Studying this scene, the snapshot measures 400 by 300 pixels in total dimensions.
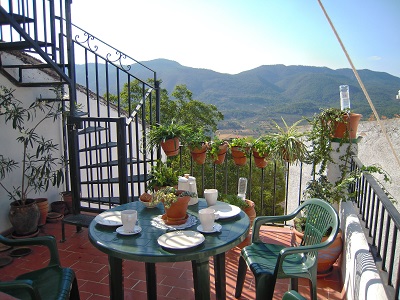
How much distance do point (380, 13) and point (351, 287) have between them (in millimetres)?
3690

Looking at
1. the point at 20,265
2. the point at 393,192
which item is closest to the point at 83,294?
the point at 20,265

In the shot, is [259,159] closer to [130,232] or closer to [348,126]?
[348,126]

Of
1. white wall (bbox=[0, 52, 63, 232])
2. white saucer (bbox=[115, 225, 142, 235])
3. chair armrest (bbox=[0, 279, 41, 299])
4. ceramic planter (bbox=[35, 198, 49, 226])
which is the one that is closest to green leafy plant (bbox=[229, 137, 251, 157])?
white saucer (bbox=[115, 225, 142, 235])

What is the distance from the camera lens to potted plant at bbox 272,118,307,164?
9.11 ft

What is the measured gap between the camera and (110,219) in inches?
72.4

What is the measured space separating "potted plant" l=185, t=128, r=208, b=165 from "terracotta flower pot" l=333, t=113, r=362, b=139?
1.24m

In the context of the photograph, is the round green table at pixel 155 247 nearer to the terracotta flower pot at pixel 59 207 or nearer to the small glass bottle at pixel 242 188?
the small glass bottle at pixel 242 188

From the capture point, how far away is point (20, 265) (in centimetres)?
282

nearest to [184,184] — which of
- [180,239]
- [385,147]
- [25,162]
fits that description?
[180,239]

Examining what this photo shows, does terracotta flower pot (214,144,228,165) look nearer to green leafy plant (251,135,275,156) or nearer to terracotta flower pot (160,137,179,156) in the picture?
green leafy plant (251,135,275,156)

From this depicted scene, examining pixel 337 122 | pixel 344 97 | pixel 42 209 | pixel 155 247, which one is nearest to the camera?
pixel 155 247

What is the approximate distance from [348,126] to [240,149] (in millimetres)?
1014

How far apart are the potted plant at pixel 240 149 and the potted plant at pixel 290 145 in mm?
336

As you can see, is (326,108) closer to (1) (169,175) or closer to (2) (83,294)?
(1) (169,175)
